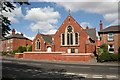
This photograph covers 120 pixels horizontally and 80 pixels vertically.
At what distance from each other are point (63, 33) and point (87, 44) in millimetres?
6924

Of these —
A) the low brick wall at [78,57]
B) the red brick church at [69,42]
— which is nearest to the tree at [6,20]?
the low brick wall at [78,57]

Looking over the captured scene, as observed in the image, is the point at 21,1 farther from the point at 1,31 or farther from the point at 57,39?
the point at 57,39

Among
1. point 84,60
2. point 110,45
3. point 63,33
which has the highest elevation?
point 63,33

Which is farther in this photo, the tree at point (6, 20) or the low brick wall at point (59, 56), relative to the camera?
the low brick wall at point (59, 56)

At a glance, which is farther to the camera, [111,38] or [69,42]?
[69,42]

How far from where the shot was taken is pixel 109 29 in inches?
1752

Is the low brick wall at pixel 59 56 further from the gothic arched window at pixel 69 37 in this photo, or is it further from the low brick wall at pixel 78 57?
the gothic arched window at pixel 69 37

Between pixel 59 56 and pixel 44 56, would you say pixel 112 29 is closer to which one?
pixel 59 56

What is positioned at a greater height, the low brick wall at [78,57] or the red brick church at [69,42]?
the red brick church at [69,42]

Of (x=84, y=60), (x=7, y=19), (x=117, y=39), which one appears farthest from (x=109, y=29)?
(x=7, y=19)

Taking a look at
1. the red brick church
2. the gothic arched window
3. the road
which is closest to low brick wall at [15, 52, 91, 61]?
the red brick church

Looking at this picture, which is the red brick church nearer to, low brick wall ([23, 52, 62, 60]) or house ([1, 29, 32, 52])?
low brick wall ([23, 52, 62, 60])

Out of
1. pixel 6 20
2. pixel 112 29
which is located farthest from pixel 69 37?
pixel 6 20

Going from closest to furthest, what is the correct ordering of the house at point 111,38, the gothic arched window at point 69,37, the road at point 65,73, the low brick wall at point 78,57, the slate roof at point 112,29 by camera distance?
the road at point 65,73 < the low brick wall at point 78,57 < the house at point 111,38 < the slate roof at point 112,29 < the gothic arched window at point 69,37
